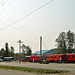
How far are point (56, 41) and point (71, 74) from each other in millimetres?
61280

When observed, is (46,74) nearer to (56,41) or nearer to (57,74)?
(57,74)

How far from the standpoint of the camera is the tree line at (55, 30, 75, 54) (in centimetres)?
7231

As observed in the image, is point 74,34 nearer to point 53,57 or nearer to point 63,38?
point 63,38

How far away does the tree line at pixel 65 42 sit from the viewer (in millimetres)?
72312

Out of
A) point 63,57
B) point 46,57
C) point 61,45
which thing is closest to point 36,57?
point 46,57

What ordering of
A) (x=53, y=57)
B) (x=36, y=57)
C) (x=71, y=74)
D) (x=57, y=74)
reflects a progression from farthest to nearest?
(x=36, y=57) → (x=53, y=57) → (x=57, y=74) → (x=71, y=74)

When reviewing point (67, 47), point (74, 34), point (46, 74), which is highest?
point (74, 34)

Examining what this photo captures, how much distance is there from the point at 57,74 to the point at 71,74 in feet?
5.90

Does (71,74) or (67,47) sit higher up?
(67,47)

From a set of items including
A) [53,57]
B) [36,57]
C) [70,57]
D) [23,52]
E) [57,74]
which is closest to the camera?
[57,74]

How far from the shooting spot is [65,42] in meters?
73.5

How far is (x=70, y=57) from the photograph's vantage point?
4575 cm

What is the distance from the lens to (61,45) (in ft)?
242

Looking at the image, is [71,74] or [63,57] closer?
[71,74]
